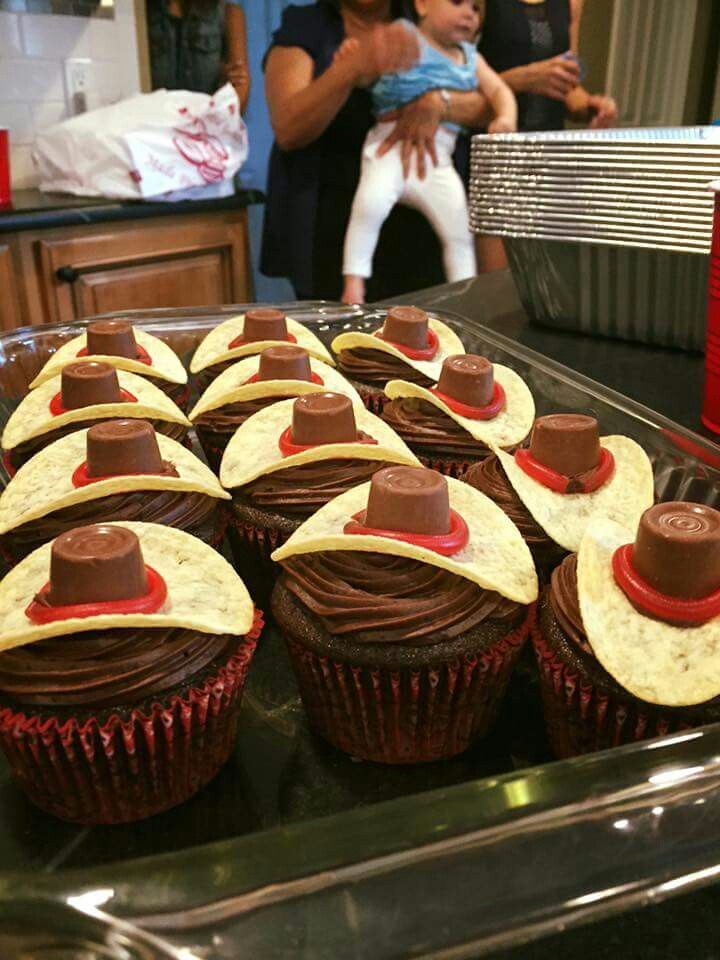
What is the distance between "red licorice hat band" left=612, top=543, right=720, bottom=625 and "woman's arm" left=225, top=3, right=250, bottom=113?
4.44m

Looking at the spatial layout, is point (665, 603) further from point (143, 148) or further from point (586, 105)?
point (143, 148)

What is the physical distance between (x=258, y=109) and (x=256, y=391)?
4.33m

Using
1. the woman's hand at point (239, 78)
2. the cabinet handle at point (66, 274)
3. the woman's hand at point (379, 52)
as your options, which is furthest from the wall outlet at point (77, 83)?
the woman's hand at point (379, 52)

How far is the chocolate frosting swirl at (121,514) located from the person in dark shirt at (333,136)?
213cm

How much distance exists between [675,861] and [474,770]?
571mm

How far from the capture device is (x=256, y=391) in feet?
5.52

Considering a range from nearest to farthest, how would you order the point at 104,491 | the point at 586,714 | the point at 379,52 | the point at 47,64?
the point at 586,714 → the point at 104,491 → the point at 379,52 → the point at 47,64

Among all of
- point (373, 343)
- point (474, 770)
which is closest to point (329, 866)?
point (474, 770)

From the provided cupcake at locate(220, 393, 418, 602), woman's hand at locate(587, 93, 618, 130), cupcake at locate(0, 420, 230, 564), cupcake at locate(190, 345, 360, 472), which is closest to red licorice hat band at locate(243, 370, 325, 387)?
cupcake at locate(190, 345, 360, 472)

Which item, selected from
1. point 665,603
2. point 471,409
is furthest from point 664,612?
point 471,409

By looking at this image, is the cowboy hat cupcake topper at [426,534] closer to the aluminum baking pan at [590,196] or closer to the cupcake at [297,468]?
the cupcake at [297,468]

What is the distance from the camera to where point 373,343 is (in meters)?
1.91

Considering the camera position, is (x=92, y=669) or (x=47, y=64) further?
(x=47, y=64)

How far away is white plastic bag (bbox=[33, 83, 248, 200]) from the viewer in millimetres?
3791
